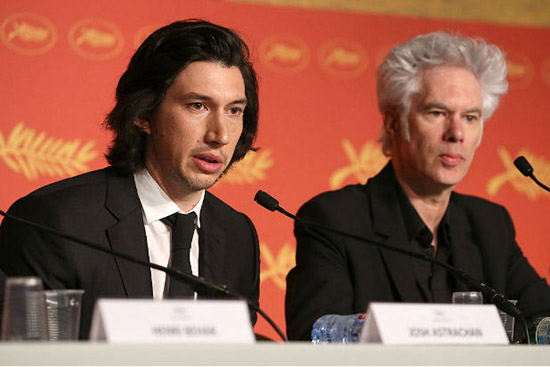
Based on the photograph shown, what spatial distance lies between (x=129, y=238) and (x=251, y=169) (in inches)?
59.0

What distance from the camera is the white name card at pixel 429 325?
4.26ft

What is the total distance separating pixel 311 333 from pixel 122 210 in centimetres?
54

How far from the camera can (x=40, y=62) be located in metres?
3.32

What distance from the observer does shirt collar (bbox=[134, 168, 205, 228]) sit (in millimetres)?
2186

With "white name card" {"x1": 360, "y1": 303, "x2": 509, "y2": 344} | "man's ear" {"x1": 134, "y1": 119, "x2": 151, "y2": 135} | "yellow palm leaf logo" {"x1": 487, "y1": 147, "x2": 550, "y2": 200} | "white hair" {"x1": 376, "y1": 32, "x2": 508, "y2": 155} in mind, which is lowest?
"white name card" {"x1": 360, "y1": 303, "x2": 509, "y2": 344}

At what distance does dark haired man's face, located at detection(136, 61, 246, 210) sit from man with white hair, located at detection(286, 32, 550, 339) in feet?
1.41

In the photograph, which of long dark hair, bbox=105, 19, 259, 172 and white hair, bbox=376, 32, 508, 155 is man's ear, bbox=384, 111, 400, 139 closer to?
white hair, bbox=376, 32, 508, 155

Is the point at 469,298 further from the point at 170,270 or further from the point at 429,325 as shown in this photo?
the point at 170,270

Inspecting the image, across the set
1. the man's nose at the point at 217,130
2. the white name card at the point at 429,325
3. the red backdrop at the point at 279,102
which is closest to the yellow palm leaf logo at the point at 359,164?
the red backdrop at the point at 279,102

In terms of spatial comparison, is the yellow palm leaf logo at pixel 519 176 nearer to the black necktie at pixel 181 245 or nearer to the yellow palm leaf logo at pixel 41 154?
the yellow palm leaf logo at pixel 41 154

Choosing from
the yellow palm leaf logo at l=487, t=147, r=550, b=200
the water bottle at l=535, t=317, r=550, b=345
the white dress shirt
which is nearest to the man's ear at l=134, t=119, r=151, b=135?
the white dress shirt

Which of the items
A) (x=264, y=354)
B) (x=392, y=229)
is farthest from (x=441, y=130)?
(x=264, y=354)

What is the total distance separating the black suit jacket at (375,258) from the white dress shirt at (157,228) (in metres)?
0.35

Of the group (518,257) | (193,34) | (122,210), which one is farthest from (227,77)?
(518,257)
